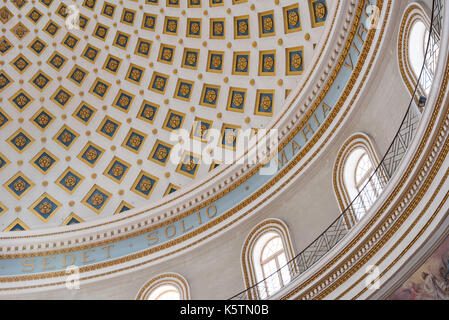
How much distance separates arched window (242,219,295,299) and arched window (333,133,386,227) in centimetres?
202

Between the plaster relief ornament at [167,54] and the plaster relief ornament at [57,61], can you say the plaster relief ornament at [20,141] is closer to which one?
the plaster relief ornament at [57,61]

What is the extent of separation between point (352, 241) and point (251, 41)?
411 inches

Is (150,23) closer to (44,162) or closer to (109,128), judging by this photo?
(109,128)

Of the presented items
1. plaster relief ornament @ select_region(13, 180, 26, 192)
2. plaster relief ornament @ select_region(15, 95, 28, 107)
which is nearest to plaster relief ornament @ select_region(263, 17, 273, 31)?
plaster relief ornament @ select_region(15, 95, 28, 107)

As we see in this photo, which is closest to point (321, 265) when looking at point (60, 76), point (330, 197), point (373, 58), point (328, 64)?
point (330, 197)

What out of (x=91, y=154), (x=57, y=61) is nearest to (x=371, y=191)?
(x=91, y=154)

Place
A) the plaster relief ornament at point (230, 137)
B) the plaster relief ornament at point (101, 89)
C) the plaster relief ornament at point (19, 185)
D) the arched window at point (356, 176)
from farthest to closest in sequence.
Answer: the plaster relief ornament at point (101, 89), the plaster relief ornament at point (19, 185), the plaster relief ornament at point (230, 137), the arched window at point (356, 176)

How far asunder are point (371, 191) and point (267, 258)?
4003mm

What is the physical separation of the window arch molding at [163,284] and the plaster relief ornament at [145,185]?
13.9 feet

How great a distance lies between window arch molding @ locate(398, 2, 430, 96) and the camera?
1323 cm

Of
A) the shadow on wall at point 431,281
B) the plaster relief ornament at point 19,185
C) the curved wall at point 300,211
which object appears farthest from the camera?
the plaster relief ornament at point 19,185

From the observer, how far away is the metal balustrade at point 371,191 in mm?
11938

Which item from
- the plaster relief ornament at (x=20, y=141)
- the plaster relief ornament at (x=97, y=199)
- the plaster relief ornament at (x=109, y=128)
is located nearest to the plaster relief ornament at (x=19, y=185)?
the plaster relief ornament at (x=20, y=141)

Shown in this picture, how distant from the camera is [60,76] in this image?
77.2ft
